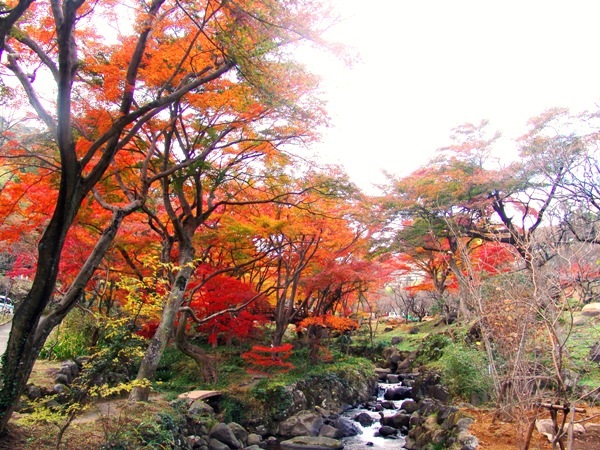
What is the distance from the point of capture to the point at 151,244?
11.6 metres

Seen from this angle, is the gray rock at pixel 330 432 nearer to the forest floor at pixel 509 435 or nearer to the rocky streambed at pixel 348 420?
the rocky streambed at pixel 348 420

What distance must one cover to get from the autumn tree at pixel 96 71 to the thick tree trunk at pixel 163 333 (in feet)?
6.02

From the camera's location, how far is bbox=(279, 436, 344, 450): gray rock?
929cm

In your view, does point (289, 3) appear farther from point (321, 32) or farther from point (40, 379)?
point (40, 379)

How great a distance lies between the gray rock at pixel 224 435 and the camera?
8.80 metres

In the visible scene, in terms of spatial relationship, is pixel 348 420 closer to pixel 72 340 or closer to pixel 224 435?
pixel 224 435

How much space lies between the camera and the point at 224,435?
29.0ft

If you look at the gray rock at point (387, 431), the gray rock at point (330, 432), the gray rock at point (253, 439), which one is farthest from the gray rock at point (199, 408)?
the gray rock at point (387, 431)

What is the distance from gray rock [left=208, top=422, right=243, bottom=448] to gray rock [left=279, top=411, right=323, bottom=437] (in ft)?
5.24

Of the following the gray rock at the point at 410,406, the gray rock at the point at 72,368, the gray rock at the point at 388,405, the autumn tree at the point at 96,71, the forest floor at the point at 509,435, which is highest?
the autumn tree at the point at 96,71

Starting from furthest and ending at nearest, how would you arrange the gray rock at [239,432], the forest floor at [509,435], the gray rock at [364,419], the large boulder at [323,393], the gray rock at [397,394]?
1. the gray rock at [397,394]
2. the gray rock at [364,419]
3. the large boulder at [323,393]
4. the gray rock at [239,432]
5. the forest floor at [509,435]

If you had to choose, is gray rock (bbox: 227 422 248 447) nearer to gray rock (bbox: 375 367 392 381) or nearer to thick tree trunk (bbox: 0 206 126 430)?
thick tree trunk (bbox: 0 206 126 430)

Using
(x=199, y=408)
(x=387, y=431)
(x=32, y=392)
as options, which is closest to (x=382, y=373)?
(x=387, y=431)

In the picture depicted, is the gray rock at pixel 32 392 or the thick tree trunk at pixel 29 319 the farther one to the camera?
the gray rock at pixel 32 392
